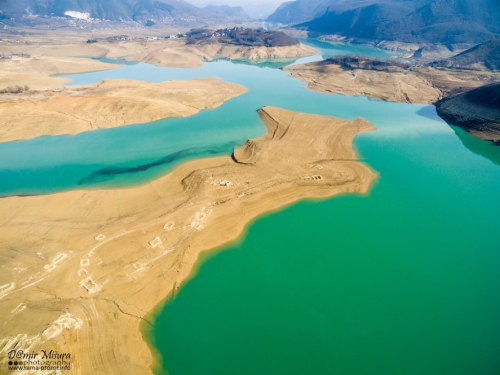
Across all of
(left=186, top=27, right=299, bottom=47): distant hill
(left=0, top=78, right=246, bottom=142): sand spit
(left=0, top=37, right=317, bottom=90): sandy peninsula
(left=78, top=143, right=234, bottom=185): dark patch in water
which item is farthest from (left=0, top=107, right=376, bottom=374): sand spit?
(left=186, top=27, right=299, bottom=47): distant hill

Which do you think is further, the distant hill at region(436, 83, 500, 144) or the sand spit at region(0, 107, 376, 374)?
the distant hill at region(436, 83, 500, 144)

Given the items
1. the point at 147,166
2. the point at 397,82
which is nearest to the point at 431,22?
the point at 397,82

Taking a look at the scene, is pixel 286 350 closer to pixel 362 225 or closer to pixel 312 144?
pixel 362 225

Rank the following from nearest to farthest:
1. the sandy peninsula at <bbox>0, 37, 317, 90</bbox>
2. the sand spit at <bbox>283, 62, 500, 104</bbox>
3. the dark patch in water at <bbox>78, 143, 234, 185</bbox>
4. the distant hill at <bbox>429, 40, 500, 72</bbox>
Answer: the dark patch in water at <bbox>78, 143, 234, 185</bbox>
the sand spit at <bbox>283, 62, 500, 104</bbox>
the sandy peninsula at <bbox>0, 37, 317, 90</bbox>
the distant hill at <bbox>429, 40, 500, 72</bbox>

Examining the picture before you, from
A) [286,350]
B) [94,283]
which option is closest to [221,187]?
[94,283]

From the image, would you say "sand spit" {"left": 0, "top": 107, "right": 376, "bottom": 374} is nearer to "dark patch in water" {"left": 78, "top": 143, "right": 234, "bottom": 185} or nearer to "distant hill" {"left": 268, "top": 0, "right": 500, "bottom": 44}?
"dark patch in water" {"left": 78, "top": 143, "right": 234, "bottom": 185}
